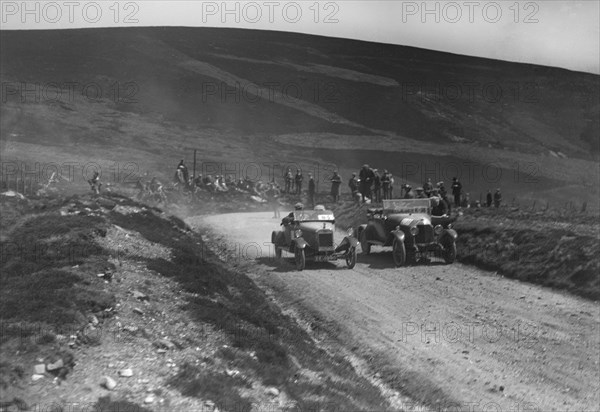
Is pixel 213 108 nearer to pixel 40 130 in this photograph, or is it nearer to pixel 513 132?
pixel 40 130

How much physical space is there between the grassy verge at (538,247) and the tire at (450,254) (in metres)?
0.82

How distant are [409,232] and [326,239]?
2572 millimetres

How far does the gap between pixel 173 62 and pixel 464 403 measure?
289ft

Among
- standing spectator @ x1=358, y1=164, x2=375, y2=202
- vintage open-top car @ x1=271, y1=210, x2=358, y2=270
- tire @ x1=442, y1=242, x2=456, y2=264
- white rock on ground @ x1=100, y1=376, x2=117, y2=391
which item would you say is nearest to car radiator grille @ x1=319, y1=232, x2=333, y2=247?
vintage open-top car @ x1=271, y1=210, x2=358, y2=270

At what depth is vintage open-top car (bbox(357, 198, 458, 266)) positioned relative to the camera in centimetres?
1927

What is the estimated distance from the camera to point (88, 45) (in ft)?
309

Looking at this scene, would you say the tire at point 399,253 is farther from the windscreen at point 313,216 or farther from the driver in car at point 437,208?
the driver in car at point 437,208

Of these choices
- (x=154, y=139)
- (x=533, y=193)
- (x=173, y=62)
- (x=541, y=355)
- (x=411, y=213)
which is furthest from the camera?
(x=173, y=62)

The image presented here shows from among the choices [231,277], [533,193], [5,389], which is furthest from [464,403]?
[533,193]

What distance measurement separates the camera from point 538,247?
62.2ft

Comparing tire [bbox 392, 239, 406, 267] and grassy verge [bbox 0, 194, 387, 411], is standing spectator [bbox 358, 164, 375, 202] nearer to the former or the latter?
tire [bbox 392, 239, 406, 267]

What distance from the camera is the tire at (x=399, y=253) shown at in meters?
18.9

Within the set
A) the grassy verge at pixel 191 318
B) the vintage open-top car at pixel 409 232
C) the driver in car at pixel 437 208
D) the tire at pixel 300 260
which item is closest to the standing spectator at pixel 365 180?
the vintage open-top car at pixel 409 232

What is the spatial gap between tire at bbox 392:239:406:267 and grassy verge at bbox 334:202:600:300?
2.54 meters
